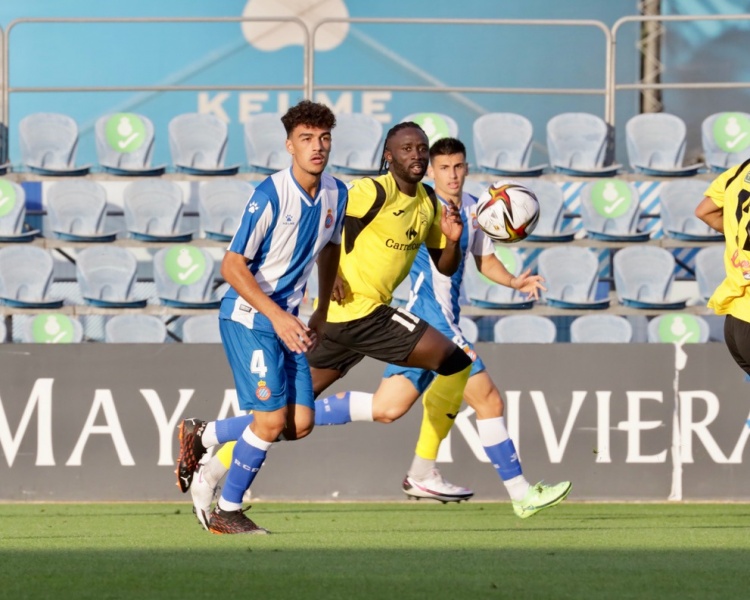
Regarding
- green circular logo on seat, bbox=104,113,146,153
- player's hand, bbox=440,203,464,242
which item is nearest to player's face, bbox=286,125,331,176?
player's hand, bbox=440,203,464,242

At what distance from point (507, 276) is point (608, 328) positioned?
418 cm

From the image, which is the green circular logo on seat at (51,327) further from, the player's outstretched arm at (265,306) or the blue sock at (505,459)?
the player's outstretched arm at (265,306)

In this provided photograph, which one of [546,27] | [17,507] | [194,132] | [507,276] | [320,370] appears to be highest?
[546,27]

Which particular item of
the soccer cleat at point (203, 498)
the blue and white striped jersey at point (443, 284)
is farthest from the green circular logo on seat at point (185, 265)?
the soccer cleat at point (203, 498)

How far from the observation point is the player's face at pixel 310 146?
6.50 meters

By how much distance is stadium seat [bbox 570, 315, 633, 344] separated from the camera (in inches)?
476

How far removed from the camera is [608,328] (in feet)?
39.9

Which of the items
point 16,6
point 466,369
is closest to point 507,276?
point 466,369

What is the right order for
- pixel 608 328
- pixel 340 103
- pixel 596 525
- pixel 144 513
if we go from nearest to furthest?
pixel 596 525, pixel 144 513, pixel 608 328, pixel 340 103

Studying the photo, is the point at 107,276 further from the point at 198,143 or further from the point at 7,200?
the point at 198,143

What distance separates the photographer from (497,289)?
12.7m

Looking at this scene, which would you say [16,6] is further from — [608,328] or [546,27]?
[608,328]

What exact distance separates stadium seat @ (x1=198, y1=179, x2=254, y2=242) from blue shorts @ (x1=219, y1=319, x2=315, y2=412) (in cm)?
627

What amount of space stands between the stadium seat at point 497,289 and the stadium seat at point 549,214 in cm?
31
